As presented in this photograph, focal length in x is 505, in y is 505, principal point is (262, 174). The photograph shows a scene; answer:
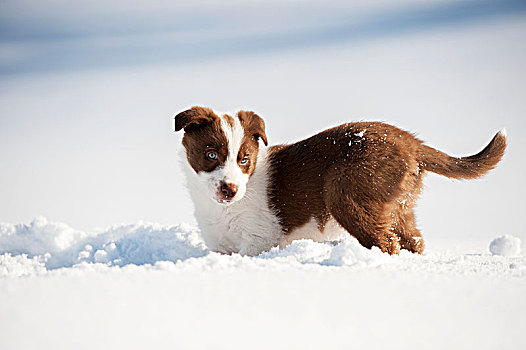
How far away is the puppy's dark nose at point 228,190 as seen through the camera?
4328mm

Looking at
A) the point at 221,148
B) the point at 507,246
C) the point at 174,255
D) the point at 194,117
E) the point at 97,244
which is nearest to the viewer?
the point at 221,148

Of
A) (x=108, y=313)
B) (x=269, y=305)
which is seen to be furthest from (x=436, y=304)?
(x=108, y=313)

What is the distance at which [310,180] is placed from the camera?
4.71 m

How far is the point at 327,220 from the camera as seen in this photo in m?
4.70

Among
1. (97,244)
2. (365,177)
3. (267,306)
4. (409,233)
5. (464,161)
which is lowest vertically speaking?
(97,244)

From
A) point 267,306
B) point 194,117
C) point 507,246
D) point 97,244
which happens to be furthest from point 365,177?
point 97,244

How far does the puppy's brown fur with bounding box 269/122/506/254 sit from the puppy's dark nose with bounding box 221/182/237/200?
2.09ft

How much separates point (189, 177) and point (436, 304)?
9.98 ft

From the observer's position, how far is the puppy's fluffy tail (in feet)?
15.0

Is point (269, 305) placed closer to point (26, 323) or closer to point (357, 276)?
point (357, 276)

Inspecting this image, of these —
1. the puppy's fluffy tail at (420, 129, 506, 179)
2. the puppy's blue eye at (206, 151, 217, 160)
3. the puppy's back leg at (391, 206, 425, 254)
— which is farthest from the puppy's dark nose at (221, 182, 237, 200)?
the puppy's fluffy tail at (420, 129, 506, 179)

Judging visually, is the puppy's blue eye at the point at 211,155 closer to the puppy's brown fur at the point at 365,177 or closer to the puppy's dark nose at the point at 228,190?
the puppy's dark nose at the point at 228,190

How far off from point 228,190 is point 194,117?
0.79 metres

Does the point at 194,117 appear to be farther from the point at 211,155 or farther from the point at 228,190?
the point at 228,190
